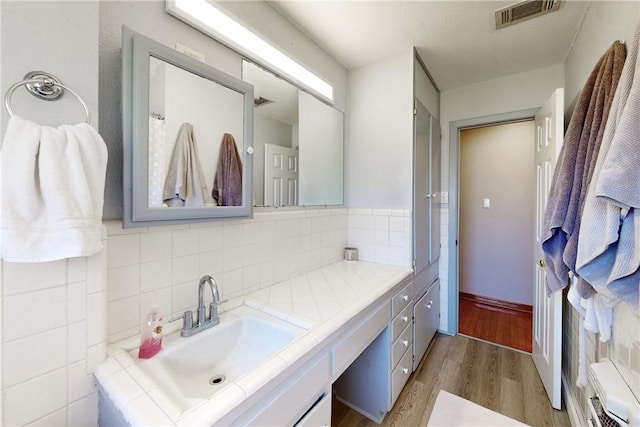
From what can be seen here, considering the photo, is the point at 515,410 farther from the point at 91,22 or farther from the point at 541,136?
the point at 91,22

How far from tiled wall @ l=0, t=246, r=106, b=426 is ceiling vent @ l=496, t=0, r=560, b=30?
2.25 m

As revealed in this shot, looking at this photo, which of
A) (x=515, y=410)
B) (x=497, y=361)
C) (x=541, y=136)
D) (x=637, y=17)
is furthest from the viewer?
(x=497, y=361)

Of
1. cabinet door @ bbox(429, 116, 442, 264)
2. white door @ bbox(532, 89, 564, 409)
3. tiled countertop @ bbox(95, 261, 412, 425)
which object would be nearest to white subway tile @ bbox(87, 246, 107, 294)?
tiled countertop @ bbox(95, 261, 412, 425)

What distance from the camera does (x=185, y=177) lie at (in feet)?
3.42

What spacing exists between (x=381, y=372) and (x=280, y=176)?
127 centimetres

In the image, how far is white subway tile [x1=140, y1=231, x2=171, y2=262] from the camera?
96 centimetres

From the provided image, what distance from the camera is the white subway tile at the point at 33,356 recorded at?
63 centimetres

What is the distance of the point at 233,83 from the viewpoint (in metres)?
1.17

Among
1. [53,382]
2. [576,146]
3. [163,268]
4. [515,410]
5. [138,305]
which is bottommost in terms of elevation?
[515,410]

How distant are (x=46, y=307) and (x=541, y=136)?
2.69 m

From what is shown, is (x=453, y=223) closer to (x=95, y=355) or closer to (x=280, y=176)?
(x=280, y=176)

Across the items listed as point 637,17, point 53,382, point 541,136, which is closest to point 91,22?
point 53,382

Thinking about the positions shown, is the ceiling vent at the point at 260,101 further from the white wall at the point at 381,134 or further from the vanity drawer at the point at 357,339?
the vanity drawer at the point at 357,339

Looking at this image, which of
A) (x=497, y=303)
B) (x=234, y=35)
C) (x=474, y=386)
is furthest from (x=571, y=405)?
(x=234, y=35)
